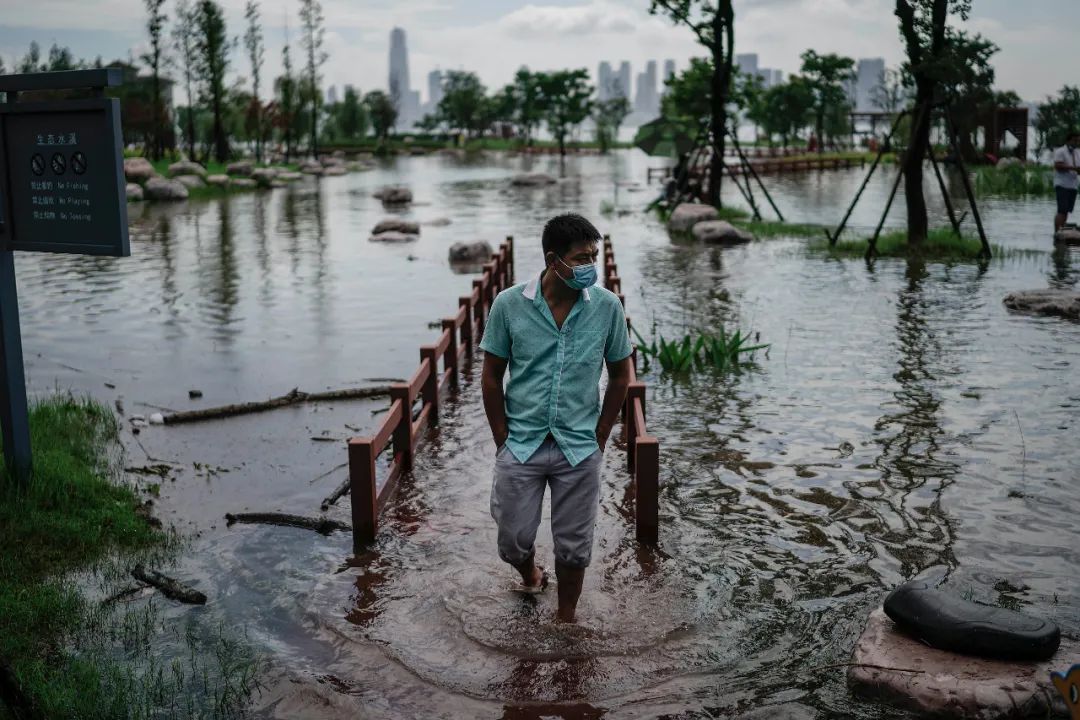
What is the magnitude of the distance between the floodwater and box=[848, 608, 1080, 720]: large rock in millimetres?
144

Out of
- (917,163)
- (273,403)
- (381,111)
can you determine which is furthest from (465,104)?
(273,403)

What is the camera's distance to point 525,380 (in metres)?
4.95

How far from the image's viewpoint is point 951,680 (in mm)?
4469

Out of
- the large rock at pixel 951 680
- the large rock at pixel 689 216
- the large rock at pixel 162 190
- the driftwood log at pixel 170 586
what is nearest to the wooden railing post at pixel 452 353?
the driftwood log at pixel 170 586

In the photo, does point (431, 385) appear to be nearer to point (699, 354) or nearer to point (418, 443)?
point (418, 443)

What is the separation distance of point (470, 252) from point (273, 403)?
10.8m

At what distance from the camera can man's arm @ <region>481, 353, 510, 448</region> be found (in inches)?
195

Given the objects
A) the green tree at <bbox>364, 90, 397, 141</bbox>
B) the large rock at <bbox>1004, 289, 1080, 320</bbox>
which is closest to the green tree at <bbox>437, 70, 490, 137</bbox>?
the green tree at <bbox>364, 90, 397, 141</bbox>

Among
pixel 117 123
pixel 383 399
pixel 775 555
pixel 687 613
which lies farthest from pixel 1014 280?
pixel 117 123

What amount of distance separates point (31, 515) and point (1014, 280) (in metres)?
13.7

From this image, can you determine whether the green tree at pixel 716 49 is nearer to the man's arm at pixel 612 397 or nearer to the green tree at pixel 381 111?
the man's arm at pixel 612 397

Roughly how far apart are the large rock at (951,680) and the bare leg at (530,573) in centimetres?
157

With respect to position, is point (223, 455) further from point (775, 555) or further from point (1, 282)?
point (775, 555)

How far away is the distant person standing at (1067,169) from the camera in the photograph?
1903 centimetres
